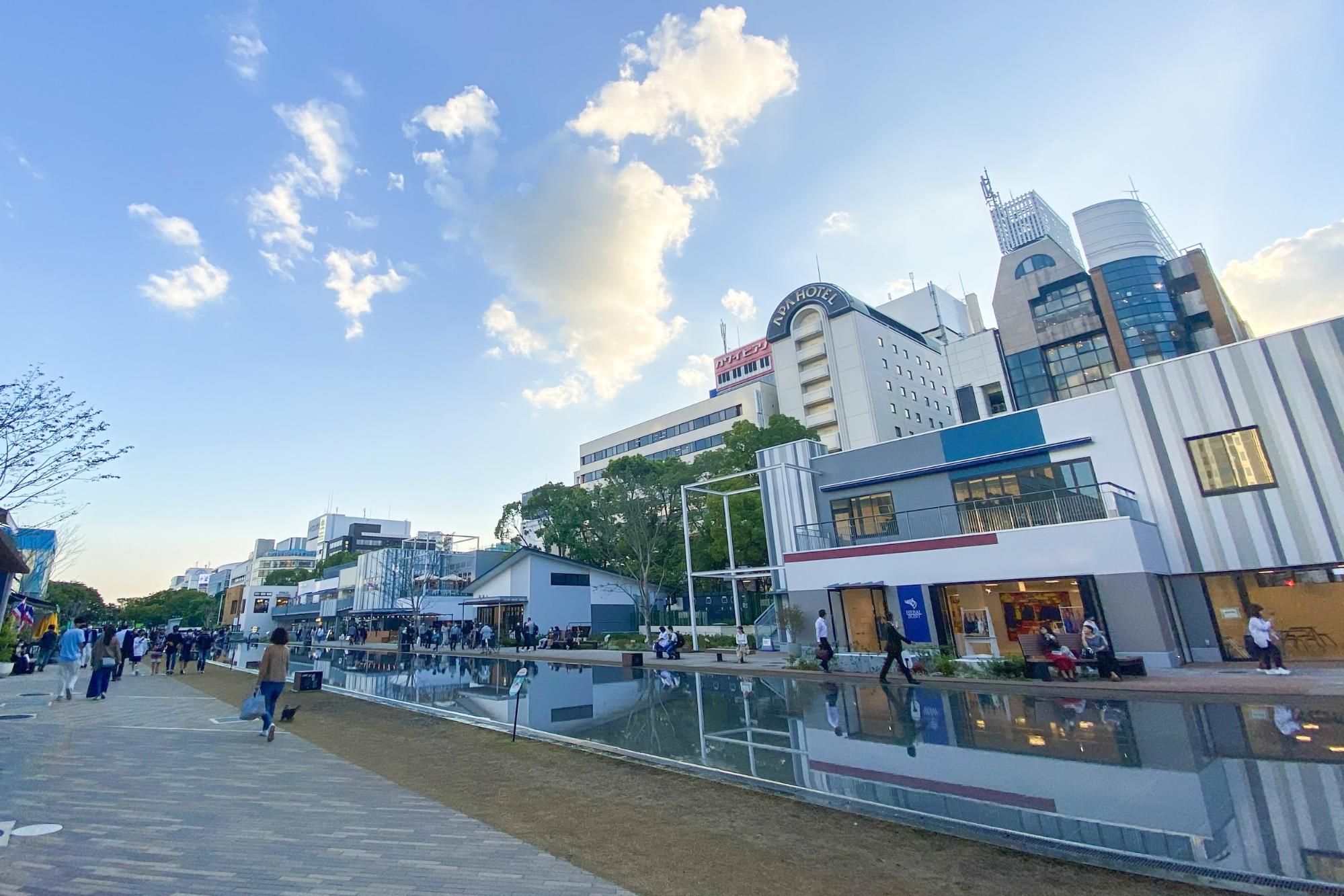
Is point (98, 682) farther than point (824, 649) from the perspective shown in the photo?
No

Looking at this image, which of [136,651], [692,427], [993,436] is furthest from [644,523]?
[692,427]

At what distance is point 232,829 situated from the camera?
539cm

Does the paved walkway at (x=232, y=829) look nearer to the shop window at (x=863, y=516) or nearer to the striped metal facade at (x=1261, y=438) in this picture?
the shop window at (x=863, y=516)

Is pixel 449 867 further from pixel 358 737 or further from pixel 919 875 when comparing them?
pixel 358 737

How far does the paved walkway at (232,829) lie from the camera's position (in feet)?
14.0

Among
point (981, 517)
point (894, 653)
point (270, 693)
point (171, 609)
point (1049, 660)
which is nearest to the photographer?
point (270, 693)

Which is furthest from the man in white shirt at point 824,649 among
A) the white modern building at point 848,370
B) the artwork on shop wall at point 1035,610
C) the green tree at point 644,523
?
the white modern building at point 848,370

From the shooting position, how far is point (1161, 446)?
17844 millimetres

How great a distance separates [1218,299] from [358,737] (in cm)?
6492

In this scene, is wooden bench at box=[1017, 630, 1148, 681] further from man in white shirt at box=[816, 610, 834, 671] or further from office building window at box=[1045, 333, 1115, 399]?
office building window at box=[1045, 333, 1115, 399]

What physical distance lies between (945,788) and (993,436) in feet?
56.5

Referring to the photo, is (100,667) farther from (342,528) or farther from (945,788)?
(342,528)

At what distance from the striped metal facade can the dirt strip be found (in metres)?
17.2

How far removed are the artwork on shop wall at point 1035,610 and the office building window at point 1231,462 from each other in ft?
16.2
